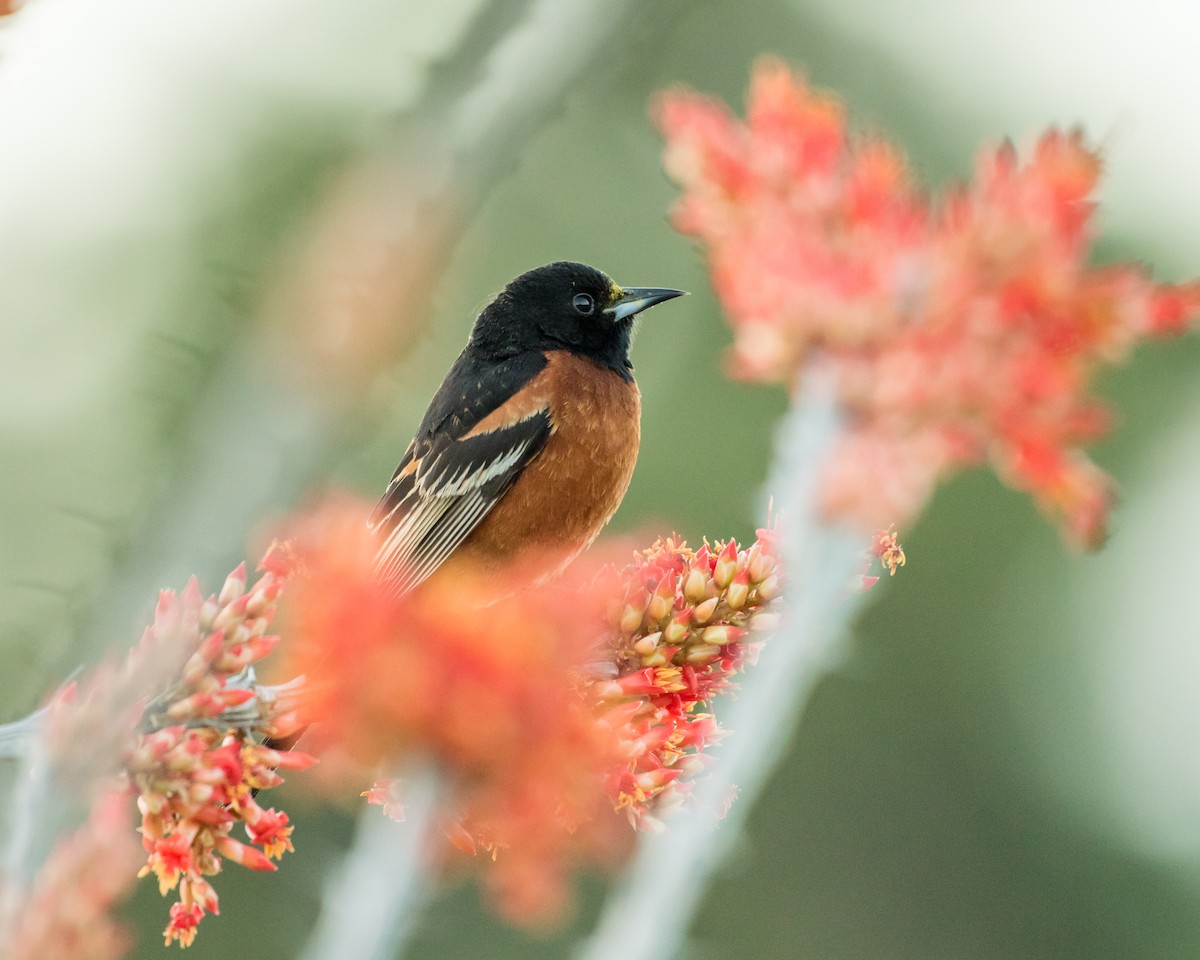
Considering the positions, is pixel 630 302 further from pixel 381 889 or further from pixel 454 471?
pixel 381 889

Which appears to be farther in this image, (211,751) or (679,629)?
(679,629)

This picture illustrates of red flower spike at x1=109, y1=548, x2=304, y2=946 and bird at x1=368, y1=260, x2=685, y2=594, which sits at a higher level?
bird at x1=368, y1=260, x2=685, y2=594

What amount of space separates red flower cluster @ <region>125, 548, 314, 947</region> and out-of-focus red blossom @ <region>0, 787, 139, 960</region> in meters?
0.29

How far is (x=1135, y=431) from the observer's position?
11.0 metres

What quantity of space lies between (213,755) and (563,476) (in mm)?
2446

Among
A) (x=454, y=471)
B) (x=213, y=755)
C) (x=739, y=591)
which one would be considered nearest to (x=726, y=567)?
(x=739, y=591)

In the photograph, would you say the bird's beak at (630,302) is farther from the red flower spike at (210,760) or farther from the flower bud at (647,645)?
the red flower spike at (210,760)

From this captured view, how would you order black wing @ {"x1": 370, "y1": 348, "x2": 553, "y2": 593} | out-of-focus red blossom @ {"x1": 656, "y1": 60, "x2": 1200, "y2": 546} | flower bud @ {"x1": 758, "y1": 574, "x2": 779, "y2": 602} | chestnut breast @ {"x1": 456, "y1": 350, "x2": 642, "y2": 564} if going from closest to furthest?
out-of-focus red blossom @ {"x1": 656, "y1": 60, "x2": 1200, "y2": 546}, flower bud @ {"x1": 758, "y1": 574, "x2": 779, "y2": 602}, black wing @ {"x1": 370, "y1": 348, "x2": 553, "y2": 593}, chestnut breast @ {"x1": 456, "y1": 350, "x2": 642, "y2": 564}

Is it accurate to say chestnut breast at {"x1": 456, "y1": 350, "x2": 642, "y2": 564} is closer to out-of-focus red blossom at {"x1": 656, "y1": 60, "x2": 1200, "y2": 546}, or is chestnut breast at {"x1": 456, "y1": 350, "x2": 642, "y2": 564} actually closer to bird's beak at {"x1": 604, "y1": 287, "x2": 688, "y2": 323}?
bird's beak at {"x1": 604, "y1": 287, "x2": 688, "y2": 323}

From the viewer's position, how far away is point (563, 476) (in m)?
4.06

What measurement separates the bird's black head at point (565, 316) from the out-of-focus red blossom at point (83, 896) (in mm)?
3472

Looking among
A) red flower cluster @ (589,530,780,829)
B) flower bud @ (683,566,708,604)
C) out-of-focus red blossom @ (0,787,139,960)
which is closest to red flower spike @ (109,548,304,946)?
out-of-focus red blossom @ (0,787,139,960)

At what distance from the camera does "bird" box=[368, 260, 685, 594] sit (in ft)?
13.0

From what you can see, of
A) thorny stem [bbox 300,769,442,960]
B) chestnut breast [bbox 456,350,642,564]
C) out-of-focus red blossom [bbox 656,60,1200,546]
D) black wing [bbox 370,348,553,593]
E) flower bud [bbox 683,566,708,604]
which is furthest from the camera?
chestnut breast [bbox 456,350,642,564]
